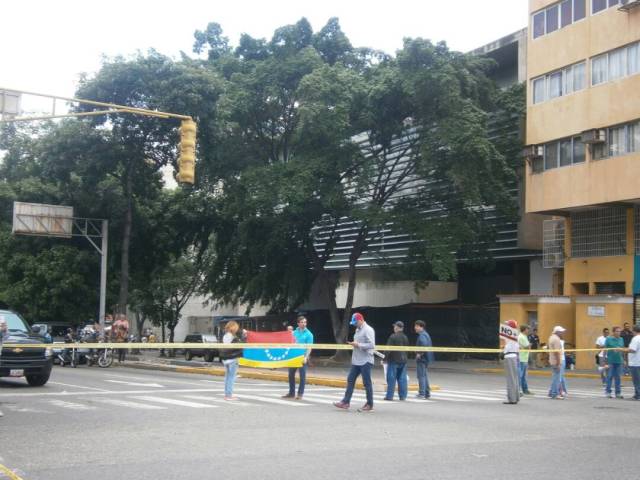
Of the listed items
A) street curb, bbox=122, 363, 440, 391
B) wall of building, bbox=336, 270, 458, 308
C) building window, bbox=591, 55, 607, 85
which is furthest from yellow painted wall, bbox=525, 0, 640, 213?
wall of building, bbox=336, 270, 458, 308

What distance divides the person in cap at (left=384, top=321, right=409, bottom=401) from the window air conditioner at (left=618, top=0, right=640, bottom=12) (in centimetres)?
1934

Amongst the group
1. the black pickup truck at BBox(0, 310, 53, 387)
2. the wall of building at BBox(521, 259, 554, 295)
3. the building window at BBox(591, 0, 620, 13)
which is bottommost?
the black pickup truck at BBox(0, 310, 53, 387)

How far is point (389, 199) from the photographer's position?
40.8 m

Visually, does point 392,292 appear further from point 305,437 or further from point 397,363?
point 305,437

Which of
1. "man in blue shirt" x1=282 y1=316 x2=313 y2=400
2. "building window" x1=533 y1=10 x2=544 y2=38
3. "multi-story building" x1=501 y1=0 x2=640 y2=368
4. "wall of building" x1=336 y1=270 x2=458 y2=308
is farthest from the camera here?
"wall of building" x1=336 y1=270 x2=458 y2=308

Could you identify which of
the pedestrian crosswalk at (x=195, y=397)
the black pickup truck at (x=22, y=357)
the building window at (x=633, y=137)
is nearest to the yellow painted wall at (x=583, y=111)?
the building window at (x=633, y=137)

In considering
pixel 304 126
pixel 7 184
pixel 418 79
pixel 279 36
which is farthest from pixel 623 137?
pixel 7 184

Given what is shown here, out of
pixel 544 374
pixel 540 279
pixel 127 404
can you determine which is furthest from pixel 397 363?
pixel 540 279

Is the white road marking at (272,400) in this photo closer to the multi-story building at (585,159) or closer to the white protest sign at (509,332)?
the white protest sign at (509,332)

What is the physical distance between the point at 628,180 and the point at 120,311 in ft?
79.1

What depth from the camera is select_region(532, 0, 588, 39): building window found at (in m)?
33.3

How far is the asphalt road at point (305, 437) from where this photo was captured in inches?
352

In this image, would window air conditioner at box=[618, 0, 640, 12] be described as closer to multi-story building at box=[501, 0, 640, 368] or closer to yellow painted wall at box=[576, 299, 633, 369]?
multi-story building at box=[501, 0, 640, 368]

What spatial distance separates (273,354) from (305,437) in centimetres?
833
